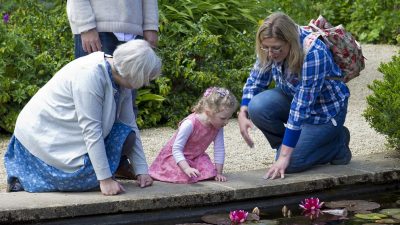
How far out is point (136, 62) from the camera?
185 inches

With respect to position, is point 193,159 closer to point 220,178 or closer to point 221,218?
point 220,178

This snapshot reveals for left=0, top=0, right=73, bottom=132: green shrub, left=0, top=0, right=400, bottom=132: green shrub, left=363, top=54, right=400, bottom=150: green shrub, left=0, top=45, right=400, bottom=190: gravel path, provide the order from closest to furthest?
left=363, top=54, right=400, bottom=150: green shrub
left=0, top=45, right=400, bottom=190: gravel path
left=0, top=0, right=73, bottom=132: green shrub
left=0, top=0, right=400, bottom=132: green shrub

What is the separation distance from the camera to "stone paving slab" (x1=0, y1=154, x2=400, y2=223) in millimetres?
4625

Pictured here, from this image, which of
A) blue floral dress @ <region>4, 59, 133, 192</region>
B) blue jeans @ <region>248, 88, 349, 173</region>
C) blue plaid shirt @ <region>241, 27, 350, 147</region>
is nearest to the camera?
blue floral dress @ <region>4, 59, 133, 192</region>

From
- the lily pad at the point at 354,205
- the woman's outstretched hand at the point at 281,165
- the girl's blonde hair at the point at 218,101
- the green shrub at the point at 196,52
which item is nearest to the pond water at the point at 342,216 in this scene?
the lily pad at the point at 354,205

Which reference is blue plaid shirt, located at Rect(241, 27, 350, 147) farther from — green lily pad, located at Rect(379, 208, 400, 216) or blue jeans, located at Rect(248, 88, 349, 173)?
green lily pad, located at Rect(379, 208, 400, 216)

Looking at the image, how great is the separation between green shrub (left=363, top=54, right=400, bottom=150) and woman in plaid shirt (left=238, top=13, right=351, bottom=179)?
31cm

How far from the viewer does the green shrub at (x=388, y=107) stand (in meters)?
5.88

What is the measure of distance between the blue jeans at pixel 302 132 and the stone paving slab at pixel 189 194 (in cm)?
8

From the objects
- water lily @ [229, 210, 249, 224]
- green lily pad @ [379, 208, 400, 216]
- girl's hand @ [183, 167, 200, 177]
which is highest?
girl's hand @ [183, 167, 200, 177]

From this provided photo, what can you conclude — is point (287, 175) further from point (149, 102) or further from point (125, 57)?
point (149, 102)

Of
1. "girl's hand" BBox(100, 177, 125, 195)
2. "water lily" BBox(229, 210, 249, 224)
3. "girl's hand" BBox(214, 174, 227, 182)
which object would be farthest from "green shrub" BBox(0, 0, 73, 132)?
"water lily" BBox(229, 210, 249, 224)

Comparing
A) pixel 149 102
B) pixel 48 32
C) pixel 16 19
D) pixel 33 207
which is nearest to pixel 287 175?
pixel 33 207

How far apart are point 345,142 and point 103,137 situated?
165 centimetres
